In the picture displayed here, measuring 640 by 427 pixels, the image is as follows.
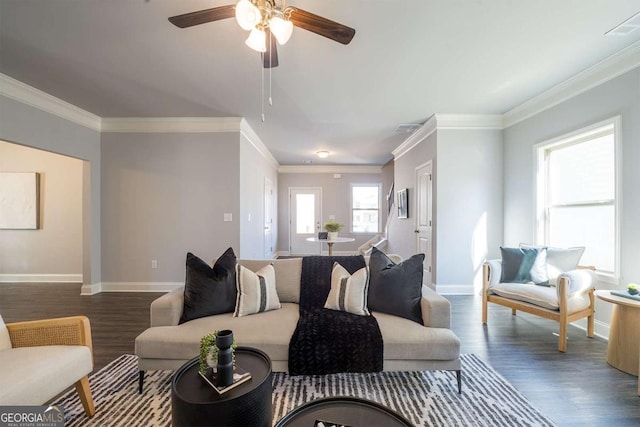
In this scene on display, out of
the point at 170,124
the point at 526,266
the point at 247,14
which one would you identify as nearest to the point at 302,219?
the point at 170,124

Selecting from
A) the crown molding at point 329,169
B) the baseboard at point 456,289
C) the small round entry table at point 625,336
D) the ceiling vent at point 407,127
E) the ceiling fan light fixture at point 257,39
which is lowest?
the baseboard at point 456,289

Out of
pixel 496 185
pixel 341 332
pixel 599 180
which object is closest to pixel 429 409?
pixel 341 332

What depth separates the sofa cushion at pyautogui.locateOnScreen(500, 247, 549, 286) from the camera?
9.40 feet

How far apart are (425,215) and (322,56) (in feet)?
10.1

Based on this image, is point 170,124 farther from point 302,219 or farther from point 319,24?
point 302,219

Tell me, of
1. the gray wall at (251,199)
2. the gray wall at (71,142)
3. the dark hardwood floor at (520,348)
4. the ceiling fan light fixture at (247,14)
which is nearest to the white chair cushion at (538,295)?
the dark hardwood floor at (520,348)

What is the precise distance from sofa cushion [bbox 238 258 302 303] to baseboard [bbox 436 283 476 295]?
8.61 feet

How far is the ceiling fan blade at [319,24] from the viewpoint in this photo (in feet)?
4.94

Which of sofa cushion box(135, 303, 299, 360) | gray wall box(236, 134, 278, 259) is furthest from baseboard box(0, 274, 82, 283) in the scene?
sofa cushion box(135, 303, 299, 360)

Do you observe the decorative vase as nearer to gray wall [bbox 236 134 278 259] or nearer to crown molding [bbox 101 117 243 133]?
gray wall [bbox 236 134 278 259]

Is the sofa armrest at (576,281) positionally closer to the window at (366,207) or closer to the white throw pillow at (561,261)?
the white throw pillow at (561,261)

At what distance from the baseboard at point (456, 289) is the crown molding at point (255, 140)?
12.8ft

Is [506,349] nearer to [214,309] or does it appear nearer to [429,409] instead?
[429,409]

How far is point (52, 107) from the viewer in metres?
3.48
